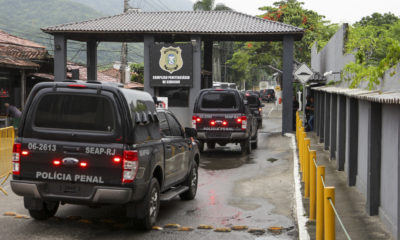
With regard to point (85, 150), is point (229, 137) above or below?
below

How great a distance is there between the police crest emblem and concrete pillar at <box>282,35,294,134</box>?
564 cm

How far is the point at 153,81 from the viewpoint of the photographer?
102ft

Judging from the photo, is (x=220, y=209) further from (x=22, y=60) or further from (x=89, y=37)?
(x=89, y=37)

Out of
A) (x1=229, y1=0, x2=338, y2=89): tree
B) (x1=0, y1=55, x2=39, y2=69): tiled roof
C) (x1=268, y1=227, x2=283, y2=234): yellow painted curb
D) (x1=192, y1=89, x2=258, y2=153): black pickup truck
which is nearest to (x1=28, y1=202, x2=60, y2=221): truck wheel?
(x1=268, y1=227, x2=283, y2=234): yellow painted curb

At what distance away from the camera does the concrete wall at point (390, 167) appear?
7827 millimetres

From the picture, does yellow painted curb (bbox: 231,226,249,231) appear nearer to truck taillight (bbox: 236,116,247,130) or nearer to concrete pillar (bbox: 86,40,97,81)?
truck taillight (bbox: 236,116,247,130)

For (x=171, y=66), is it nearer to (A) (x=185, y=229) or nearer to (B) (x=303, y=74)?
(B) (x=303, y=74)

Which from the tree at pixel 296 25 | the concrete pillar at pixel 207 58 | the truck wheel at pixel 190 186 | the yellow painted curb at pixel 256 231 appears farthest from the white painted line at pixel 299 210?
the tree at pixel 296 25

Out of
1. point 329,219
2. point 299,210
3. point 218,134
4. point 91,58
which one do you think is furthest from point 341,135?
point 91,58

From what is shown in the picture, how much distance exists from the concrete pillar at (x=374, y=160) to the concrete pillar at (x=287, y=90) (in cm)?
2021

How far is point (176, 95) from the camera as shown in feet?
104

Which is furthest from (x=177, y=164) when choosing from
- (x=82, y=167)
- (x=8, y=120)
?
(x=8, y=120)

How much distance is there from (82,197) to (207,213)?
277 centimetres

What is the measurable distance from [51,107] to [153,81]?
23020 mm
